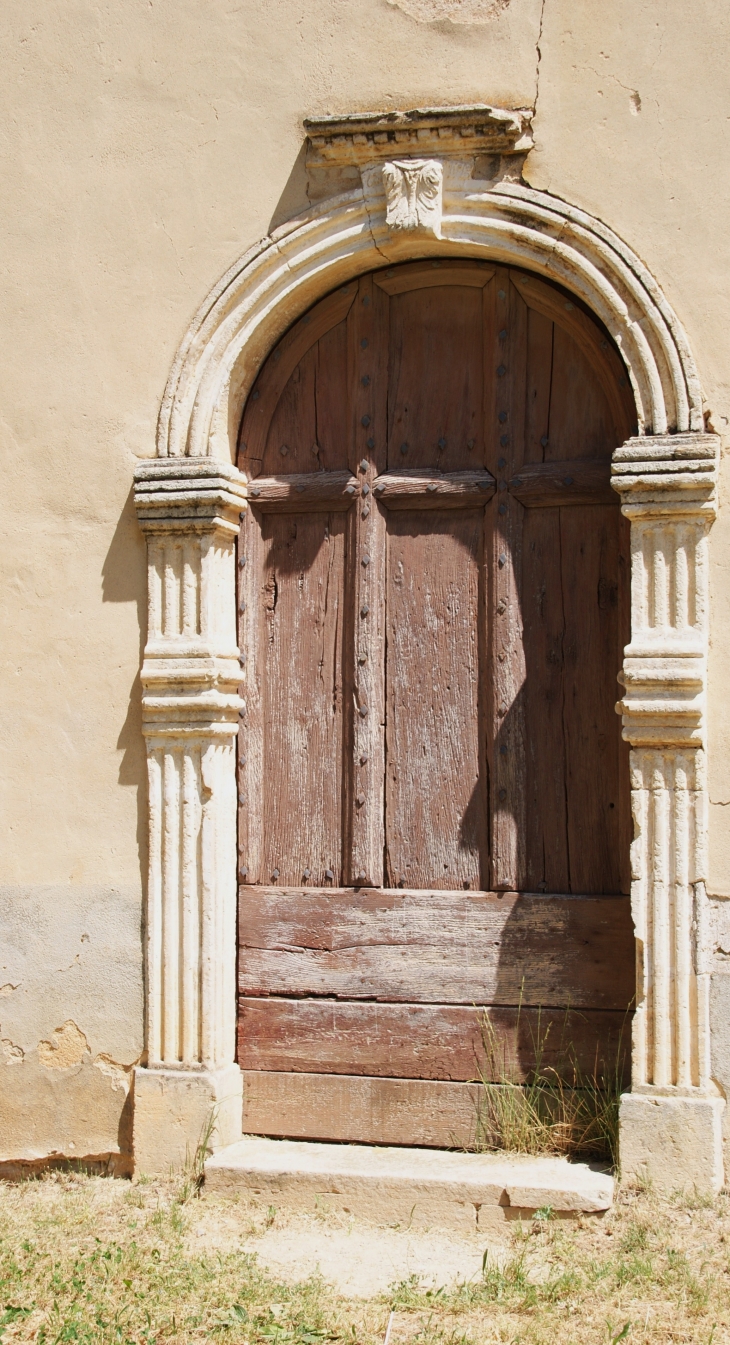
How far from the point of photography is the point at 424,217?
4105 millimetres

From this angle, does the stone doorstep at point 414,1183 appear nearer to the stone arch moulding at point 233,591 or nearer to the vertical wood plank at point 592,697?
the stone arch moulding at point 233,591

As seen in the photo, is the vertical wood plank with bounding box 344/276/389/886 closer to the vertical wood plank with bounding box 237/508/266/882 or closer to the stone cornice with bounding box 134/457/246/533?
the vertical wood plank with bounding box 237/508/266/882

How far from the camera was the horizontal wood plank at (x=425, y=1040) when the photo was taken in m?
4.05

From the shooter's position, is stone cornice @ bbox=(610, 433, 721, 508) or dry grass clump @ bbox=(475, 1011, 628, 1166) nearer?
stone cornice @ bbox=(610, 433, 721, 508)

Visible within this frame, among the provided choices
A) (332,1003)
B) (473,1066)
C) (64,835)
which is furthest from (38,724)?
(473,1066)

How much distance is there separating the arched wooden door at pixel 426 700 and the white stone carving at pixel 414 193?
241 millimetres

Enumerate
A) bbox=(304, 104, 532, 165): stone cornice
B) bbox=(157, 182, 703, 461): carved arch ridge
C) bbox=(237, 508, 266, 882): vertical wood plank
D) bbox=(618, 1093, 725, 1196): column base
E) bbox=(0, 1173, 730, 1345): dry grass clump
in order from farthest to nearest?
bbox=(237, 508, 266, 882): vertical wood plank
bbox=(304, 104, 532, 165): stone cornice
bbox=(157, 182, 703, 461): carved arch ridge
bbox=(618, 1093, 725, 1196): column base
bbox=(0, 1173, 730, 1345): dry grass clump

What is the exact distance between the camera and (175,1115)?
4.13 metres

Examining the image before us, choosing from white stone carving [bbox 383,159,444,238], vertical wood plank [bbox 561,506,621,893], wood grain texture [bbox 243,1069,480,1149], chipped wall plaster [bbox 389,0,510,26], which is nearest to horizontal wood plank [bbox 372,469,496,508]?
vertical wood plank [bbox 561,506,621,893]

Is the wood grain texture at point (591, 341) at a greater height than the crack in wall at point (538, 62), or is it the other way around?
the crack in wall at point (538, 62)

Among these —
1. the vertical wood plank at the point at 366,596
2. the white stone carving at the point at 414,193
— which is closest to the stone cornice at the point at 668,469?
the vertical wood plank at the point at 366,596

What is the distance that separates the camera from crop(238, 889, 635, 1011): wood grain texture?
4.04 metres

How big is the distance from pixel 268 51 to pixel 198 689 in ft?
7.08

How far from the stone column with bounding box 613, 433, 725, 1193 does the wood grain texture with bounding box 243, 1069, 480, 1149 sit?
0.61m
